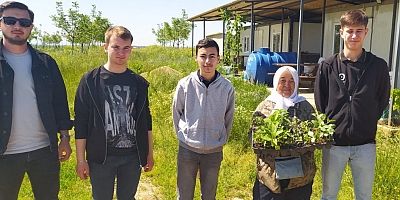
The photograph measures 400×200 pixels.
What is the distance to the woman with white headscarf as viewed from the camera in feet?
7.85

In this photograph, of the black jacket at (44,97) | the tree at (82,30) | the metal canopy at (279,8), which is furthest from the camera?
the tree at (82,30)

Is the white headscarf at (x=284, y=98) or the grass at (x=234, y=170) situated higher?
the white headscarf at (x=284, y=98)

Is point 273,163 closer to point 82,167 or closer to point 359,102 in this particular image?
point 359,102

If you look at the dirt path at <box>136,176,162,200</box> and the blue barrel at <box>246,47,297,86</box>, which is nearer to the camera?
the dirt path at <box>136,176,162,200</box>

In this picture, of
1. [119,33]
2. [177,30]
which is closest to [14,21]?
[119,33]

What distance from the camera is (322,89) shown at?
2.62m

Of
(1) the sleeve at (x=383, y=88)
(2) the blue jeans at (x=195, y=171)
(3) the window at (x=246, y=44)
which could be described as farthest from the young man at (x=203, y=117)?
(3) the window at (x=246, y=44)

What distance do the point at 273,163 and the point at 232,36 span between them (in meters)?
11.5

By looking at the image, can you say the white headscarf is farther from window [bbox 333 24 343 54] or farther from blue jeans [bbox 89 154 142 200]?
window [bbox 333 24 343 54]

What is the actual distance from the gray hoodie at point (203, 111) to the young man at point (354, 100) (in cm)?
75

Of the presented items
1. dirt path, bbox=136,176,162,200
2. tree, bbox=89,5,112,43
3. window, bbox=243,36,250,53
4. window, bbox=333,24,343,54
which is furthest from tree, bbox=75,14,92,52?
dirt path, bbox=136,176,162,200

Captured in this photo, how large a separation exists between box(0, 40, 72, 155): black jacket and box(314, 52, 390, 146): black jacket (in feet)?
6.48

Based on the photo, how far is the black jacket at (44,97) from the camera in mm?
2209

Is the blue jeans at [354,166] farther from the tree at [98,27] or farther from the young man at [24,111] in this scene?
the tree at [98,27]
